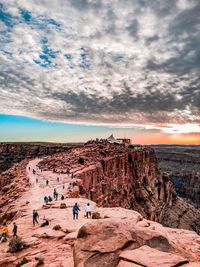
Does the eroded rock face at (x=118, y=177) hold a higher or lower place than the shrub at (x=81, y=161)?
lower

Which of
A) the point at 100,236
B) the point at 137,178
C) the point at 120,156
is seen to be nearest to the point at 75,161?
the point at 120,156

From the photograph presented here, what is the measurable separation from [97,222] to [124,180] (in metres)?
53.2

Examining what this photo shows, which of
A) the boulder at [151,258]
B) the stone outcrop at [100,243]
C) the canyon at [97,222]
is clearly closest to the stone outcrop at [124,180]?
the canyon at [97,222]

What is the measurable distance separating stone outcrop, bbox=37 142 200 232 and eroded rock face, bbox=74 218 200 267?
2698cm

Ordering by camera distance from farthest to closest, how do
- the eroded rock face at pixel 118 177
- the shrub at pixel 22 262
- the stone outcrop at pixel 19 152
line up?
the stone outcrop at pixel 19 152, the eroded rock face at pixel 118 177, the shrub at pixel 22 262

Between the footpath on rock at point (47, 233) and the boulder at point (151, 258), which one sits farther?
the footpath on rock at point (47, 233)

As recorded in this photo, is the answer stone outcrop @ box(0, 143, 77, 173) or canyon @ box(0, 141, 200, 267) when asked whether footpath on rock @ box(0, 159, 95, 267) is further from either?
stone outcrop @ box(0, 143, 77, 173)

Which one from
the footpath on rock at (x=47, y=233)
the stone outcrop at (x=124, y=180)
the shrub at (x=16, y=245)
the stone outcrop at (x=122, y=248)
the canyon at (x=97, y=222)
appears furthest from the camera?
the stone outcrop at (x=124, y=180)

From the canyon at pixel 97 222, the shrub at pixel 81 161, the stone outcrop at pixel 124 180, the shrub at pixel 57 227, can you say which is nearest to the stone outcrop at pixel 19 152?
the stone outcrop at pixel 124 180

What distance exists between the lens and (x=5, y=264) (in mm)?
14711

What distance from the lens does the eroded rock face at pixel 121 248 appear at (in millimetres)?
10391

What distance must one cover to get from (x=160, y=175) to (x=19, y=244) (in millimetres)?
83618

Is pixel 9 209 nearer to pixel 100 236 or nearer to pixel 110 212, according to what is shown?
pixel 110 212

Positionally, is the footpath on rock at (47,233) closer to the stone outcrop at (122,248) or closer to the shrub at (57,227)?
the shrub at (57,227)
